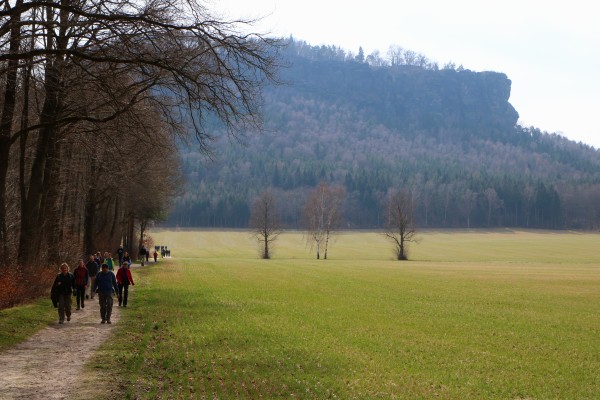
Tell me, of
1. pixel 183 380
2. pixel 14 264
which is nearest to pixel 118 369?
pixel 183 380

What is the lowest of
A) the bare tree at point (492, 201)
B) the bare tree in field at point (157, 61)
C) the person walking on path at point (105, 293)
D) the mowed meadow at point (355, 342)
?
the mowed meadow at point (355, 342)

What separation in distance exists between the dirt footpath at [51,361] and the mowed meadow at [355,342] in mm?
590

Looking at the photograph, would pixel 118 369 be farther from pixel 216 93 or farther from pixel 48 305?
pixel 48 305

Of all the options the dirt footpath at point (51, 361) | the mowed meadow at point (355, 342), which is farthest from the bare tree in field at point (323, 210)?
the dirt footpath at point (51, 361)

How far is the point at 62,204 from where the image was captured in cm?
3572

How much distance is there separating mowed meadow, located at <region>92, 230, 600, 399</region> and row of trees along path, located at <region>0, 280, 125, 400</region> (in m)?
0.57

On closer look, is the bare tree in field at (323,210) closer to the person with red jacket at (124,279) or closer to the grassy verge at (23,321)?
the person with red jacket at (124,279)

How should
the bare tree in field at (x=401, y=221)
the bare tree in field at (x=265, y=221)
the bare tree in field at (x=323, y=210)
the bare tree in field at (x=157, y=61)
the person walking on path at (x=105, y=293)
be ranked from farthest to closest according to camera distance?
the bare tree in field at (x=323, y=210) → the bare tree in field at (x=265, y=221) → the bare tree in field at (x=401, y=221) → the person walking on path at (x=105, y=293) → the bare tree in field at (x=157, y=61)

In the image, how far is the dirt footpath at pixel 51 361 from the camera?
11.1 meters

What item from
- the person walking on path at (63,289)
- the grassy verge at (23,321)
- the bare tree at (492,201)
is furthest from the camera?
the bare tree at (492,201)

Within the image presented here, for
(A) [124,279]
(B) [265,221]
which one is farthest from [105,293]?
(B) [265,221]

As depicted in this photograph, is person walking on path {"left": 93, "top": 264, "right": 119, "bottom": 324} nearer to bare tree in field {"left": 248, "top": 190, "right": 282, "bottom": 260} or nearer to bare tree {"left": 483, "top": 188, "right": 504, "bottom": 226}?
bare tree in field {"left": 248, "top": 190, "right": 282, "bottom": 260}

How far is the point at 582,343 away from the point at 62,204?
2662 centimetres

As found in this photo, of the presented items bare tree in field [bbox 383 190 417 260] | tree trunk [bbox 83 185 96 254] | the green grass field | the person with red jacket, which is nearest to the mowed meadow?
the green grass field
